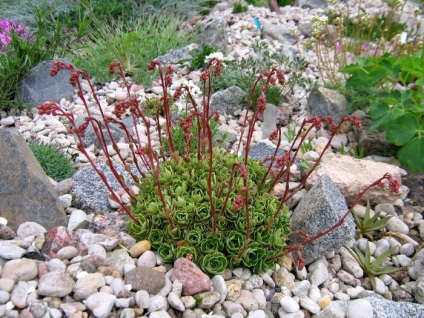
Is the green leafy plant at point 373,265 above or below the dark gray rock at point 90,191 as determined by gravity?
below

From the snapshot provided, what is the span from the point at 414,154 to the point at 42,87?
3.39 meters

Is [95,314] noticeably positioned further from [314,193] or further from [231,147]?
[231,147]

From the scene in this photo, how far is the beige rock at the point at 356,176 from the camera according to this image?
328 cm

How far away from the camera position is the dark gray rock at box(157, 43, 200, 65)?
5.41 m

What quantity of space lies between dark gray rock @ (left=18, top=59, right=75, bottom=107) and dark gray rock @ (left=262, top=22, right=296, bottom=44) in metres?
2.92

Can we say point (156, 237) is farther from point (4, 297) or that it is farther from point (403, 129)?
point (403, 129)

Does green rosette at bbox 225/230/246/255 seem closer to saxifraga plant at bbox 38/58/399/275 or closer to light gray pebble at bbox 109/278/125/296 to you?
saxifraga plant at bbox 38/58/399/275

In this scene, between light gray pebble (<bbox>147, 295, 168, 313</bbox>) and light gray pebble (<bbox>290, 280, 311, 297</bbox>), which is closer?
light gray pebble (<bbox>147, 295, 168, 313</bbox>)

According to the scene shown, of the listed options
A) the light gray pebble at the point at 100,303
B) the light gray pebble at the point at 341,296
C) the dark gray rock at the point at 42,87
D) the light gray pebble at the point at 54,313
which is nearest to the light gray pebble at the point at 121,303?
the light gray pebble at the point at 100,303

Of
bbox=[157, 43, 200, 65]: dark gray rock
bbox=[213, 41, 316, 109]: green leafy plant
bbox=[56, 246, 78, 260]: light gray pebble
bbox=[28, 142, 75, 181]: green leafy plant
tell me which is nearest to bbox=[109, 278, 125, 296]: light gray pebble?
bbox=[56, 246, 78, 260]: light gray pebble

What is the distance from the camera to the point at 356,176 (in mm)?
3348

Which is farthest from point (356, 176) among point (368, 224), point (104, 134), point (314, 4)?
point (314, 4)

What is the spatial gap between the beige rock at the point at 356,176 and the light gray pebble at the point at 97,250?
154 cm

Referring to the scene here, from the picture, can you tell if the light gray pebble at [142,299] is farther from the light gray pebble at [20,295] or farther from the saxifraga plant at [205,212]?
the light gray pebble at [20,295]
